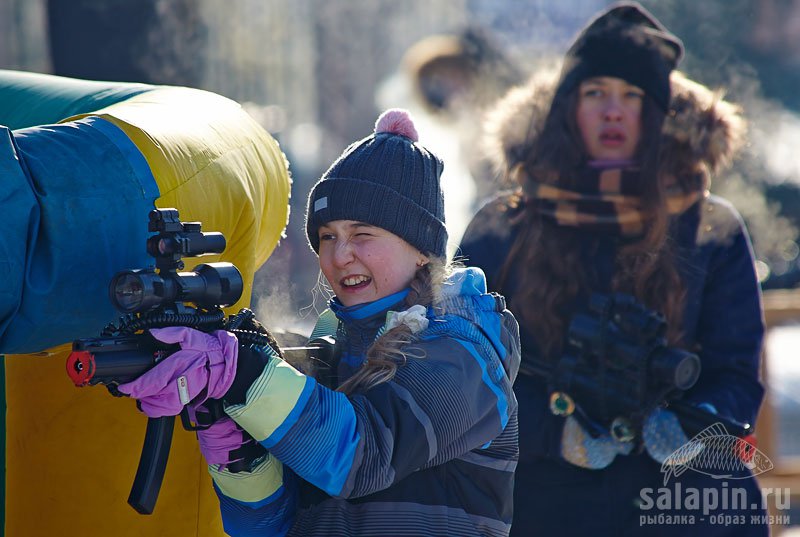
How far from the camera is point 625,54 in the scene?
353 cm

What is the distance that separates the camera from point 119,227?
195 centimetres

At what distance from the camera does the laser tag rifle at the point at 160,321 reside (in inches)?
65.8

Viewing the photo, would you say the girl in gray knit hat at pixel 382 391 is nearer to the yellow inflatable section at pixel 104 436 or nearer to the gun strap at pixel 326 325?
the gun strap at pixel 326 325

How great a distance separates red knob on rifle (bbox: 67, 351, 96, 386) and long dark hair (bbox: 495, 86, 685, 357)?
185cm

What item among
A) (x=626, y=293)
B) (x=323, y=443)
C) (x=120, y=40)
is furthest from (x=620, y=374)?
(x=120, y=40)

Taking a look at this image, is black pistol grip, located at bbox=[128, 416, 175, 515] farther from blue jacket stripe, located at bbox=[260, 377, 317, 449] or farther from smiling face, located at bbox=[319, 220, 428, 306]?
smiling face, located at bbox=[319, 220, 428, 306]

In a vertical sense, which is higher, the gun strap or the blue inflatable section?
the blue inflatable section

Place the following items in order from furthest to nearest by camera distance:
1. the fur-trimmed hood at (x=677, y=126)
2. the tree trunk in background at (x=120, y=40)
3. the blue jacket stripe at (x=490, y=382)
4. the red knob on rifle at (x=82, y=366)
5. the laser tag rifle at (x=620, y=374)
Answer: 1. the tree trunk in background at (x=120, y=40)
2. the fur-trimmed hood at (x=677, y=126)
3. the laser tag rifle at (x=620, y=374)
4. the blue jacket stripe at (x=490, y=382)
5. the red knob on rifle at (x=82, y=366)

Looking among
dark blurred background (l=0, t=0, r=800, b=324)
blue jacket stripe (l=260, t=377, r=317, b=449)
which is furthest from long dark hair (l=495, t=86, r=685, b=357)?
blue jacket stripe (l=260, t=377, r=317, b=449)

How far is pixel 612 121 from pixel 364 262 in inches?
63.7

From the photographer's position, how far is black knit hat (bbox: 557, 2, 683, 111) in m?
3.50

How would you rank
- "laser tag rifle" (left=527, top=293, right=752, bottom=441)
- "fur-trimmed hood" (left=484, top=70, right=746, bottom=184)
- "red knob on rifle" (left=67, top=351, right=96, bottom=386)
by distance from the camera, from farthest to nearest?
"fur-trimmed hood" (left=484, top=70, right=746, bottom=184) → "laser tag rifle" (left=527, top=293, right=752, bottom=441) → "red knob on rifle" (left=67, top=351, right=96, bottom=386)

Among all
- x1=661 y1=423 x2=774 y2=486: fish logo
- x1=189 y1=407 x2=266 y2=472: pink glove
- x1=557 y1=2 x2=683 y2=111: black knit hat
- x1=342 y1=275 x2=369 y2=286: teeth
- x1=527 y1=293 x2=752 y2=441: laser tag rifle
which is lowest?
x1=661 y1=423 x2=774 y2=486: fish logo

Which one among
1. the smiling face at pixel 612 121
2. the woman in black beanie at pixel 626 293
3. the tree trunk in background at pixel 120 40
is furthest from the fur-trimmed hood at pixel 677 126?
the tree trunk in background at pixel 120 40
